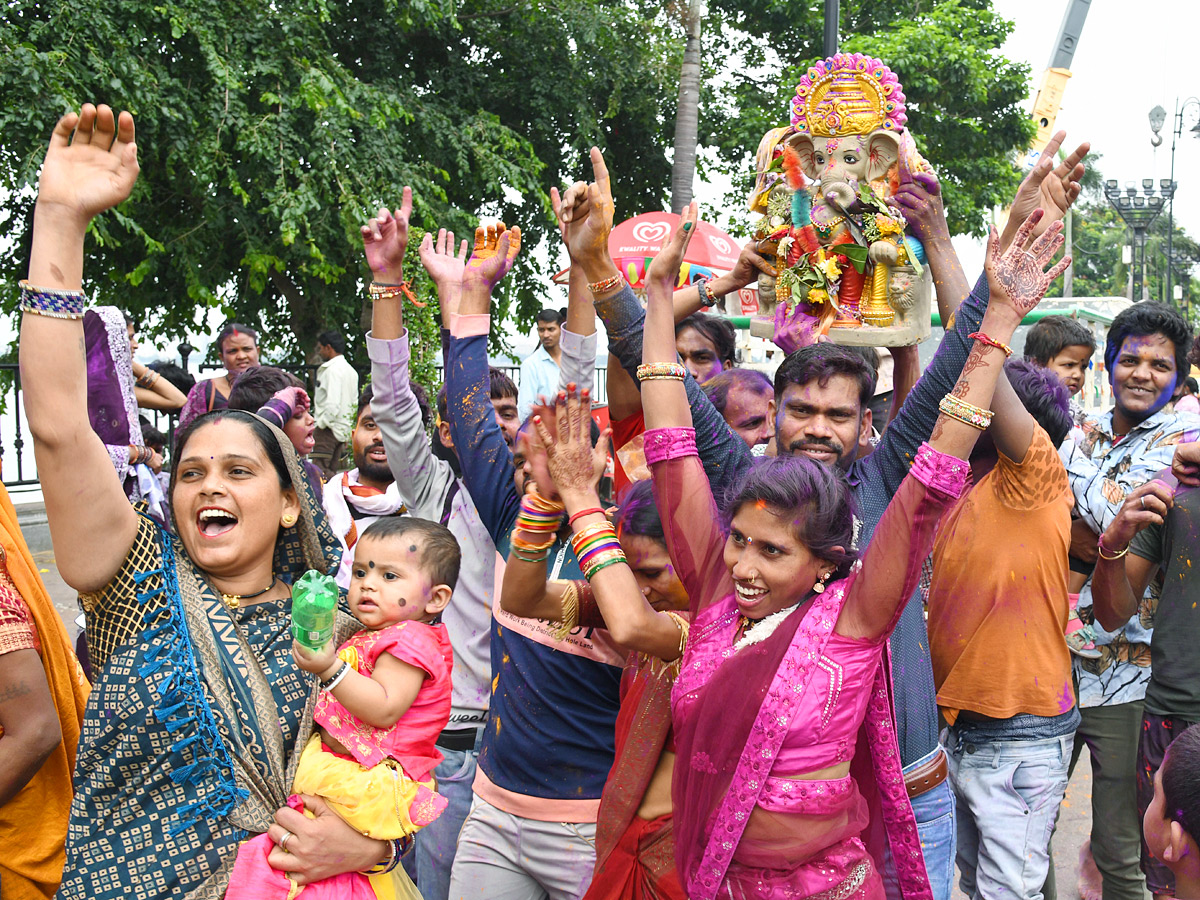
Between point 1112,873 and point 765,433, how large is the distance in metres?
1.88

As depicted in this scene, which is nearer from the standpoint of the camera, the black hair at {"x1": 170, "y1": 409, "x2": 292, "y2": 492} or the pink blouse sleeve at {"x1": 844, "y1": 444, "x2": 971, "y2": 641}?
the pink blouse sleeve at {"x1": 844, "y1": 444, "x2": 971, "y2": 641}

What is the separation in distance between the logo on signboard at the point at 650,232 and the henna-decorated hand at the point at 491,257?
20.7ft

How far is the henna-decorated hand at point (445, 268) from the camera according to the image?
3.12 metres

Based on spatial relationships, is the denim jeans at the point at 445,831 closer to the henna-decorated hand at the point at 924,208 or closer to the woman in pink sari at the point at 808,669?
the woman in pink sari at the point at 808,669

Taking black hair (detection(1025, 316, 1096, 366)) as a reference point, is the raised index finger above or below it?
above

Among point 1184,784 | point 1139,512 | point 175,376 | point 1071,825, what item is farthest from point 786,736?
point 175,376

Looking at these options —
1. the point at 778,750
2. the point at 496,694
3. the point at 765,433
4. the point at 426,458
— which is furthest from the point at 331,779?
the point at 765,433

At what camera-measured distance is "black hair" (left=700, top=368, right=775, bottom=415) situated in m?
3.54

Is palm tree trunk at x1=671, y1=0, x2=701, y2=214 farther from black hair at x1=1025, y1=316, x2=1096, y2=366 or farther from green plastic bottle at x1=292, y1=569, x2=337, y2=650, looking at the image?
green plastic bottle at x1=292, y1=569, x2=337, y2=650

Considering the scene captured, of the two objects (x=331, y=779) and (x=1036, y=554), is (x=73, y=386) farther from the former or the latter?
(x=1036, y=554)

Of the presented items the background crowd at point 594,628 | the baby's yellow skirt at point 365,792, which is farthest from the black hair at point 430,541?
the baby's yellow skirt at point 365,792

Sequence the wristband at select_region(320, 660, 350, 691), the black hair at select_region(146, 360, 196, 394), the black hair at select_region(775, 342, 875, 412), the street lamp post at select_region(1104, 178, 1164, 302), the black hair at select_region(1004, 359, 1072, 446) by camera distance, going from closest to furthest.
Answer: the wristband at select_region(320, 660, 350, 691) → the black hair at select_region(775, 342, 875, 412) → the black hair at select_region(1004, 359, 1072, 446) → the black hair at select_region(146, 360, 196, 394) → the street lamp post at select_region(1104, 178, 1164, 302)

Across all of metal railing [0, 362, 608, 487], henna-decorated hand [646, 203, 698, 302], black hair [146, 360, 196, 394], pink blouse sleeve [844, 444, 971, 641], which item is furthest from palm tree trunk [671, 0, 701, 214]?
pink blouse sleeve [844, 444, 971, 641]

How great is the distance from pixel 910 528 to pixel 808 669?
1.11 feet
